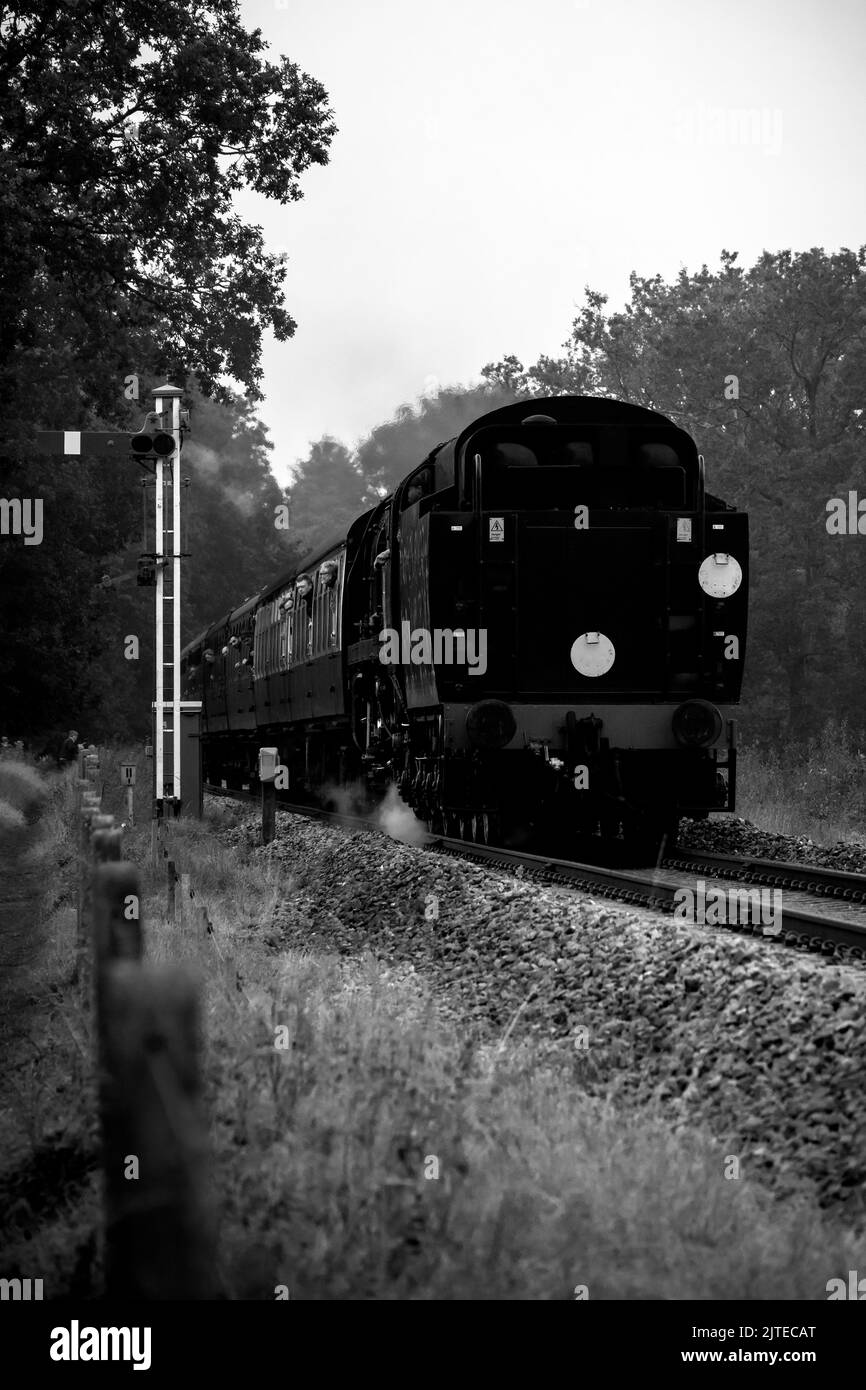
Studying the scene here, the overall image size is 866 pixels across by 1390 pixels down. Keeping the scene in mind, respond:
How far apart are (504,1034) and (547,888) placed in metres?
3.61

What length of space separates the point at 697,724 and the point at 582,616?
134cm

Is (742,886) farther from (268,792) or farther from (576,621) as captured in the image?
(268,792)

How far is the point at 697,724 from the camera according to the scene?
1292 centimetres

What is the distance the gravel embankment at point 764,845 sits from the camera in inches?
535

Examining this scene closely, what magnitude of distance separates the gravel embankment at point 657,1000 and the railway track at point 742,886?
1.02ft

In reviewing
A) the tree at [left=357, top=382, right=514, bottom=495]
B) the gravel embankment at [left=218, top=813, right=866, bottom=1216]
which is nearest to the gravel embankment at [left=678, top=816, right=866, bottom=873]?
the gravel embankment at [left=218, top=813, right=866, bottom=1216]

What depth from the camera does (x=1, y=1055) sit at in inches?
284

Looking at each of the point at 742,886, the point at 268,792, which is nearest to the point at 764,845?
the point at 742,886

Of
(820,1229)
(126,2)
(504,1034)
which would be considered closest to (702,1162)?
(820,1229)

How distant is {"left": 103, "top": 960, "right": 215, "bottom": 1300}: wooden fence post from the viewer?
8.97ft

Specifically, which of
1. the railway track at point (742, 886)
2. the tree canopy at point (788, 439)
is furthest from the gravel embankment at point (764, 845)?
the tree canopy at point (788, 439)

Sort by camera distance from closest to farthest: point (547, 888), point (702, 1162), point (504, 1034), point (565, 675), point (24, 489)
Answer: point (702, 1162) < point (504, 1034) < point (547, 888) < point (565, 675) < point (24, 489)

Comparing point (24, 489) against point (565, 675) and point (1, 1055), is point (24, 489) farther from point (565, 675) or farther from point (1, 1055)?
point (1, 1055)

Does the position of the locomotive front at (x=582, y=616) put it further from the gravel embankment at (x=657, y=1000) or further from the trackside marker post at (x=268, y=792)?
the trackside marker post at (x=268, y=792)
